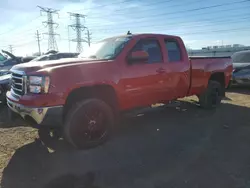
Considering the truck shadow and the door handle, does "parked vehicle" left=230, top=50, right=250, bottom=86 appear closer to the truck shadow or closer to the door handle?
the truck shadow

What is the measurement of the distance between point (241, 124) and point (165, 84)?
2.09 meters

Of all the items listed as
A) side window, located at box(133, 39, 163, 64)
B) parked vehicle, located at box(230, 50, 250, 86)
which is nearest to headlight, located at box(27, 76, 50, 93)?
side window, located at box(133, 39, 163, 64)

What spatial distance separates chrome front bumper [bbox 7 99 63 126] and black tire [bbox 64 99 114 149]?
8.4 inches

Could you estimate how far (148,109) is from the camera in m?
5.19

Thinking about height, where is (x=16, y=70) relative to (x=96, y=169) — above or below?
above

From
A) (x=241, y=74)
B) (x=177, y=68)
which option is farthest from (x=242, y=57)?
(x=177, y=68)

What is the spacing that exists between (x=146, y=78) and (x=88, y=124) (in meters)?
1.50

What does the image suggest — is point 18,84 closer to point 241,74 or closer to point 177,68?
point 177,68

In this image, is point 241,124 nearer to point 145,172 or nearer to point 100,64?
point 145,172

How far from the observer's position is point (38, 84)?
3.77 metres

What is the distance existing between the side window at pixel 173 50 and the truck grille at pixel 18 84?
3082 millimetres

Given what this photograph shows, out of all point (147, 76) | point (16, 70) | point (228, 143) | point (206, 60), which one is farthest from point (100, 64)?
point (206, 60)

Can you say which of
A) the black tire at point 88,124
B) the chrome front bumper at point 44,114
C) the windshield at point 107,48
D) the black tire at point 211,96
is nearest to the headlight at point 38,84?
the chrome front bumper at point 44,114

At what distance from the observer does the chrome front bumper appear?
12.3ft
